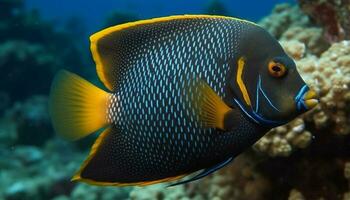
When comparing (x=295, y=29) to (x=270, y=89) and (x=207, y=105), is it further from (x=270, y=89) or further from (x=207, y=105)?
(x=207, y=105)

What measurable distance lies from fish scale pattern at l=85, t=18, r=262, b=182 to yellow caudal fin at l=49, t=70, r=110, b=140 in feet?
0.18

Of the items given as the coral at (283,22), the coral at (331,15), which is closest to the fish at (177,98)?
the coral at (331,15)

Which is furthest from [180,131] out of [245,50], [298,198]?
[298,198]

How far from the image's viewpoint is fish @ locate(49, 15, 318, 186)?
164 centimetres

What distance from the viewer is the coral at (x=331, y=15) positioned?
4070 millimetres

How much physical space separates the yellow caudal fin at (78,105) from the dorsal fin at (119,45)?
0.32ft

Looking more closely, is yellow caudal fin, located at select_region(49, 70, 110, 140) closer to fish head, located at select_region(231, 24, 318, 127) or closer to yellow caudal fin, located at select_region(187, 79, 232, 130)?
yellow caudal fin, located at select_region(187, 79, 232, 130)

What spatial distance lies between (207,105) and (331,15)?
321cm

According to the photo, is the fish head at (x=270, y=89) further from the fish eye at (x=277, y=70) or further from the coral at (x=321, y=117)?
the coral at (x=321, y=117)

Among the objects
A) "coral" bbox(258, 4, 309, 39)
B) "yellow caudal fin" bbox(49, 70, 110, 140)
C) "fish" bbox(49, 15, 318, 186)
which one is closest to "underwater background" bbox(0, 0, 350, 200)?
"coral" bbox(258, 4, 309, 39)

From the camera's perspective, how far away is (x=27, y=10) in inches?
614

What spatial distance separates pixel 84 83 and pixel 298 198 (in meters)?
1.89

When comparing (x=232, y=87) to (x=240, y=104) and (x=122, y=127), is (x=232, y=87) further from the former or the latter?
(x=122, y=127)

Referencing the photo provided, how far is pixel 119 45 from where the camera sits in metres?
1.93
